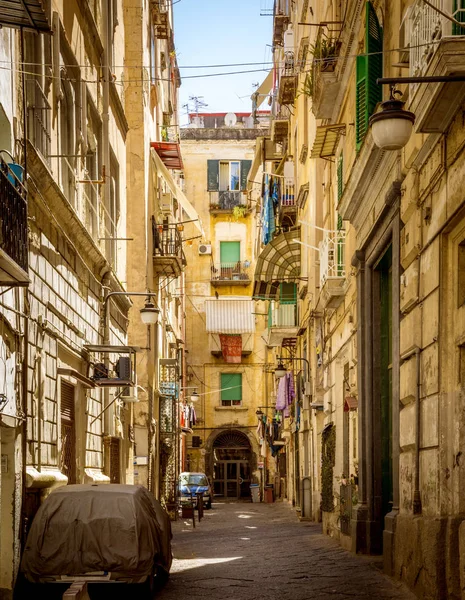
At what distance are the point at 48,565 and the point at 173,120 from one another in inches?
1589

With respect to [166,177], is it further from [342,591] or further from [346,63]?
[342,591]

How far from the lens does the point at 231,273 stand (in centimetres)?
5734

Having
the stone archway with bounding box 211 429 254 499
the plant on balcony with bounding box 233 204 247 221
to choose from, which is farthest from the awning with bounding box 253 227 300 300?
the stone archway with bounding box 211 429 254 499

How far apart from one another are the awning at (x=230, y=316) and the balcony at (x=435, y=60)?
44.8 metres

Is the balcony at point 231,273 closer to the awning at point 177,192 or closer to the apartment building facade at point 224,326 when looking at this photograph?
the apartment building facade at point 224,326

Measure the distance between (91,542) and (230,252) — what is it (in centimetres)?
4629

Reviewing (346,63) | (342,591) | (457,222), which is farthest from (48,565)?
(346,63)

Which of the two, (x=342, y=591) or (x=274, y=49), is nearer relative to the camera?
(x=342, y=591)

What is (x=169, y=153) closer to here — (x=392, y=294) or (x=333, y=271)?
(x=333, y=271)

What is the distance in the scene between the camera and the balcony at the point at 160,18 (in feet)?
120

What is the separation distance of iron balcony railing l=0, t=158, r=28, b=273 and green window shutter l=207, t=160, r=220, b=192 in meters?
46.8

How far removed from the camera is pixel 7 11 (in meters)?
9.05

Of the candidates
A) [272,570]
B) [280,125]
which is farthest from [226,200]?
[272,570]

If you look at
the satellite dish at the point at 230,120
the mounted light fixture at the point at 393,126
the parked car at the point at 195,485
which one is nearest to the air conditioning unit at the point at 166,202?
the parked car at the point at 195,485
